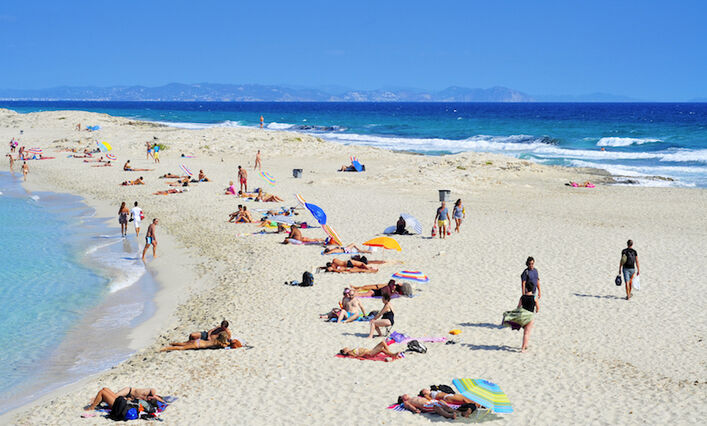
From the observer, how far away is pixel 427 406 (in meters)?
8.32

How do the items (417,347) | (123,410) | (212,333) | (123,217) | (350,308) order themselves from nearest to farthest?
(123,410)
(417,347)
(212,333)
(350,308)
(123,217)

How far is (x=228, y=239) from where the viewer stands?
18.7m

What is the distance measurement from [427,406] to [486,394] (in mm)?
770

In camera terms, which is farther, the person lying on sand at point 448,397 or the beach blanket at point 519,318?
the beach blanket at point 519,318

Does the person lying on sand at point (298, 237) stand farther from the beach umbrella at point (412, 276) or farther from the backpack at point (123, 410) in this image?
the backpack at point (123, 410)

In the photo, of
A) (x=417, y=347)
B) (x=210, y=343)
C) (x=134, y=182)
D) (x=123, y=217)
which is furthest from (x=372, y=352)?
(x=134, y=182)

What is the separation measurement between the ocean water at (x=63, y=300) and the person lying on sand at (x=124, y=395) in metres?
1.47

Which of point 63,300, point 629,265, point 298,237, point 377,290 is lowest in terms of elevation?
point 63,300

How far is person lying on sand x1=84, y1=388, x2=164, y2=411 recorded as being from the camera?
8461 mm

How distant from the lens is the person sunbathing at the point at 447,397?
327 inches

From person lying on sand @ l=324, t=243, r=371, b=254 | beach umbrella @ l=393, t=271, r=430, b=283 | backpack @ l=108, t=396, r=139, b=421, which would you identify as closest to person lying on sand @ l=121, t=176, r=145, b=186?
person lying on sand @ l=324, t=243, r=371, b=254

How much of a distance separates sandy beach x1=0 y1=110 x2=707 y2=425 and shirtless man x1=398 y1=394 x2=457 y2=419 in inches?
5.5

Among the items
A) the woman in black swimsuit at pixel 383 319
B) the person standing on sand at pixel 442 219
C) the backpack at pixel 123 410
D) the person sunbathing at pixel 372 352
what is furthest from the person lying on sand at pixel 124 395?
the person standing on sand at pixel 442 219

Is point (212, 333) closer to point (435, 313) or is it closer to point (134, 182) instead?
point (435, 313)
